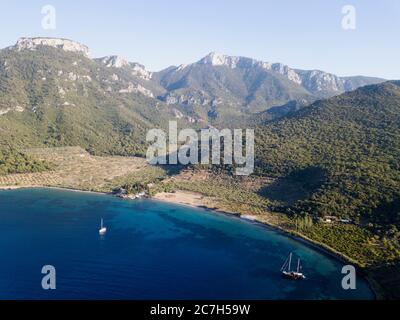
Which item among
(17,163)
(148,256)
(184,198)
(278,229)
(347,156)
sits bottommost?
(184,198)

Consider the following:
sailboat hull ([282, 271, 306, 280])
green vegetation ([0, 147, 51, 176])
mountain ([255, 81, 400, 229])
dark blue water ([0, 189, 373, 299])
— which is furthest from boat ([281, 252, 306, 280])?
green vegetation ([0, 147, 51, 176])

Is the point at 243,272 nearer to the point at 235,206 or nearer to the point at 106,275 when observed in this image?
the point at 106,275

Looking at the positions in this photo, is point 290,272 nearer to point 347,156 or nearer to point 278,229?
point 278,229

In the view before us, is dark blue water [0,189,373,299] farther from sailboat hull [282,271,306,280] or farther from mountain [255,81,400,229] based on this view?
mountain [255,81,400,229]

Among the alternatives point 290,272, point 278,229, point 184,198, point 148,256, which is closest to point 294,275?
point 290,272

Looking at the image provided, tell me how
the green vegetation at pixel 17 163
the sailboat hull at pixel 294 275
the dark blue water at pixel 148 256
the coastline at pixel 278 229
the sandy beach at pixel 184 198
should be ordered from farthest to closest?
1. the green vegetation at pixel 17 163
2. the sandy beach at pixel 184 198
3. the sailboat hull at pixel 294 275
4. the coastline at pixel 278 229
5. the dark blue water at pixel 148 256

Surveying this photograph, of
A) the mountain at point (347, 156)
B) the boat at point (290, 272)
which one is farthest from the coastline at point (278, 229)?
the mountain at point (347, 156)

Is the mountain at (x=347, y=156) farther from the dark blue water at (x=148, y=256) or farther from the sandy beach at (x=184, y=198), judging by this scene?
the sandy beach at (x=184, y=198)
